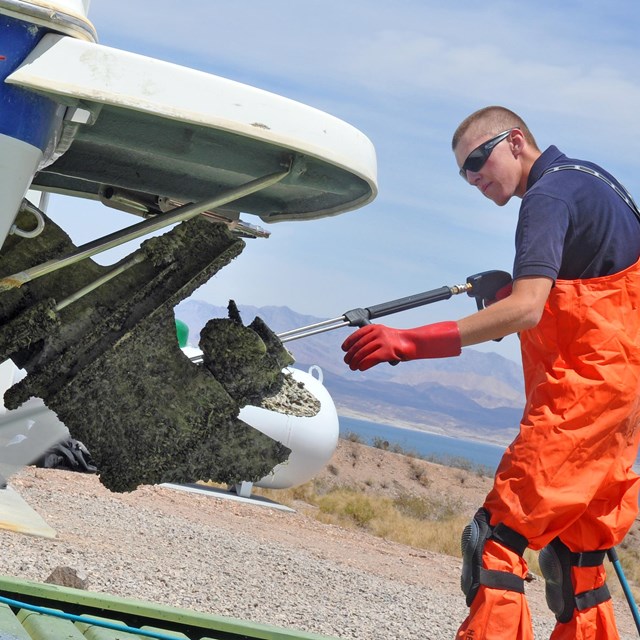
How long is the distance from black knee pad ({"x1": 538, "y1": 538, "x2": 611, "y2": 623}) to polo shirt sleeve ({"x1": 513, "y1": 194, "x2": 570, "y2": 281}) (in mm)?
904

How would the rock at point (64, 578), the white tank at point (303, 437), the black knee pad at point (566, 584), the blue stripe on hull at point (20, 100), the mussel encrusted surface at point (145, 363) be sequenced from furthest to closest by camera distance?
1. the white tank at point (303, 437)
2. the rock at point (64, 578)
3. the black knee pad at point (566, 584)
4. the mussel encrusted surface at point (145, 363)
5. the blue stripe on hull at point (20, 100)

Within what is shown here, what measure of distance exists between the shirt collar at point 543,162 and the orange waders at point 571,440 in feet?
1.53

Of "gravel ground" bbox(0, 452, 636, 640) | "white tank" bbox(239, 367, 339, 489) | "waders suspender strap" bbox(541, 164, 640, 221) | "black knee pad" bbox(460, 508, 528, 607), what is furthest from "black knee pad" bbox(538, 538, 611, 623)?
"white tank" bbox(239, 367, 339, 489)

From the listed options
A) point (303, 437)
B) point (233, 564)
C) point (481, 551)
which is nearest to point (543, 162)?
point (481, 551)

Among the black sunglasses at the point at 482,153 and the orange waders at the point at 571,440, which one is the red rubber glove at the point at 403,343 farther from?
the black sunglasses at the point at 482,153

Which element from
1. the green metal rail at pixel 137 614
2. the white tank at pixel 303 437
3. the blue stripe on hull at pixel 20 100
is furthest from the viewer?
the white tank at pixel 303 437

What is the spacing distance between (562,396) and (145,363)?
1246mm

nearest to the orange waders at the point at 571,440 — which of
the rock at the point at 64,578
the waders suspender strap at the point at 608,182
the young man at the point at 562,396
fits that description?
the young man at the point at 562,396

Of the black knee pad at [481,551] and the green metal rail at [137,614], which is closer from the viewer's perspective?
the black knee pad at [481,551]

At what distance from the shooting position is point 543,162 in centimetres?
369

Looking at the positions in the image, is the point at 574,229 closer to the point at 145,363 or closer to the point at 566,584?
the point at 566,584

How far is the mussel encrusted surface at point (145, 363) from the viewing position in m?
2.76

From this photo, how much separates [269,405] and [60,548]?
3.83 m

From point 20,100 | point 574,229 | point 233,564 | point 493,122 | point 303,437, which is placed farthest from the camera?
point 303,437
